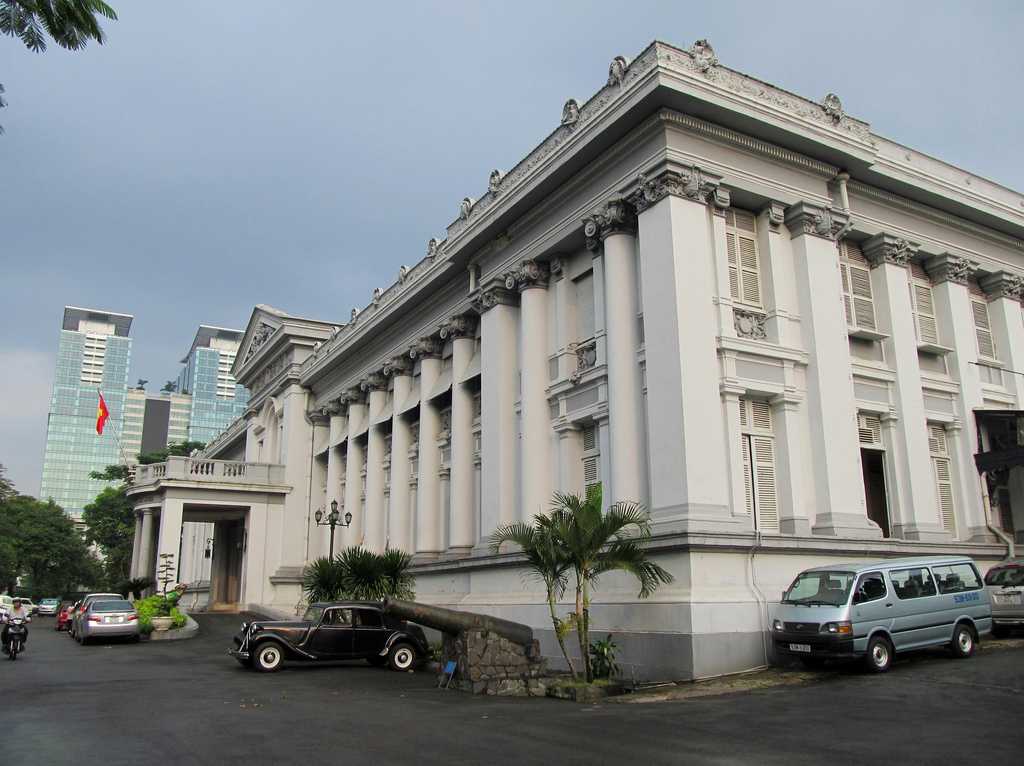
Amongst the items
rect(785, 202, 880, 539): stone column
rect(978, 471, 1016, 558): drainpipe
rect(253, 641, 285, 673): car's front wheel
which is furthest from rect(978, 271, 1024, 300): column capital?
rect(253, 641, 285, 673): car's front wheel

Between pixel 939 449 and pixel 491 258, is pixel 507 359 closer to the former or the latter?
pixel 491 258

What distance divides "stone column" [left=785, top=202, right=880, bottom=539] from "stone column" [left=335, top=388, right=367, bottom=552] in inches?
805

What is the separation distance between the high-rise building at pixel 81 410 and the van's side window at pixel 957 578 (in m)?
179

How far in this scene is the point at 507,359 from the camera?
24062 mm

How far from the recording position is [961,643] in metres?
15.3

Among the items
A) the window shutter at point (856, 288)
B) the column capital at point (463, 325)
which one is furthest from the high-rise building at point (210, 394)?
the window shutter at point (856, 288)

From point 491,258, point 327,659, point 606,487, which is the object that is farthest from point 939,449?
point 327,659

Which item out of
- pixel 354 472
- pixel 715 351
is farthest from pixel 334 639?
pixel 354 472

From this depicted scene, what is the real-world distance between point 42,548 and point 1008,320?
3532 inches

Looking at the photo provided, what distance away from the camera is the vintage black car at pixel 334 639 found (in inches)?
738

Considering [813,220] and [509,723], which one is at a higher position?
[813,220]

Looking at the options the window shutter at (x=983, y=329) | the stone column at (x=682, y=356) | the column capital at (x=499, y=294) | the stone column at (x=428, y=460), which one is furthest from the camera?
the stone column at (x=428, y=460)

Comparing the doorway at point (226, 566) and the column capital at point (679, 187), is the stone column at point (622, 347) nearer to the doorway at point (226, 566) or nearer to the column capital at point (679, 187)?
the column capital at point (679, 187)

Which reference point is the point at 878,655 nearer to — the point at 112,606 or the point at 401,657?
the point at 401,657
